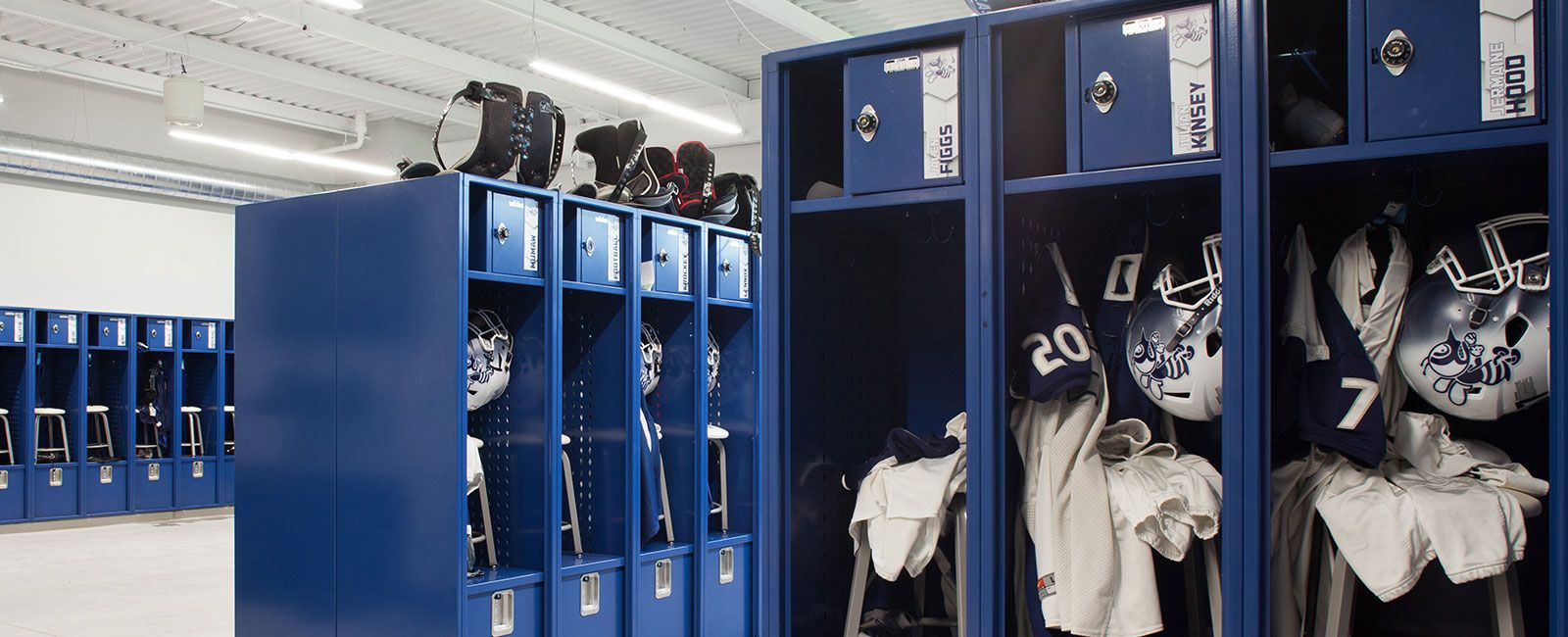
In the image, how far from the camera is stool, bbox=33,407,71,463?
10.2m

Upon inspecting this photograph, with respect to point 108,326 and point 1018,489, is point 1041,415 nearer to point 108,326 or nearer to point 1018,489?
point 1018,489

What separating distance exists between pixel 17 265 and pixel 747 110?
24.8ft

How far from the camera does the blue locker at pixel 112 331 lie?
1055 cm

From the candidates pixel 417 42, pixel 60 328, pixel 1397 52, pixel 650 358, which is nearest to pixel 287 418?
pixel 650 358

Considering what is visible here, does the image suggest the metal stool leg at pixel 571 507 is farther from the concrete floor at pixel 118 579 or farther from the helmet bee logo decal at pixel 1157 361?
the helmet bee logo decal at pixel 1157 361

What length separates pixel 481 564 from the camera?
453 cm

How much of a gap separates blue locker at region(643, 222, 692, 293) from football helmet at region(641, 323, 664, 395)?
0.24 metres

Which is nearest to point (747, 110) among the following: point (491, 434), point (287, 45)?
point (287, 45)

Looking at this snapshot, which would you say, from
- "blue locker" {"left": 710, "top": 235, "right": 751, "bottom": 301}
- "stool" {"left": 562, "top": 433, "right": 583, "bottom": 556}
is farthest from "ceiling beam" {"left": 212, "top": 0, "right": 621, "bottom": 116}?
"stool" {"left": 562, "top": 433, "right": 583, "bottom": 556}

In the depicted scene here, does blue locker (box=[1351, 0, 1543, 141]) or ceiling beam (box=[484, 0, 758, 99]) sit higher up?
ceiling beam (box=[484, 0, 758, 99])

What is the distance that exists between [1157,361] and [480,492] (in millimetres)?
2852

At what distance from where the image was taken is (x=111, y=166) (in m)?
11.3

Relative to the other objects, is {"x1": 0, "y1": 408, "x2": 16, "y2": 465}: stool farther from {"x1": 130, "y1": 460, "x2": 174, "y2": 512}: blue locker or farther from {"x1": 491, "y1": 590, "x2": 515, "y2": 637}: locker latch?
{"x1": 491, "y1": 590, "x2": 515, "y2": 637}: locker latch

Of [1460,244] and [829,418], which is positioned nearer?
[1460,244]
